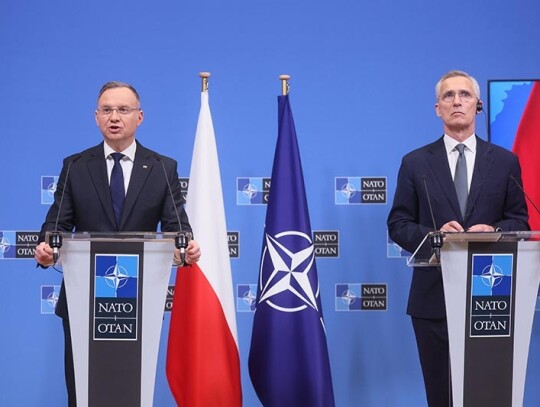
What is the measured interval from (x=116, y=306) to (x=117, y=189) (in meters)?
0.72

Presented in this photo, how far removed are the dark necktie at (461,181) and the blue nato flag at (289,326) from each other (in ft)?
2.70

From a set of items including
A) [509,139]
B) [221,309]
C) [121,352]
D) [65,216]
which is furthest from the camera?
[509,139]

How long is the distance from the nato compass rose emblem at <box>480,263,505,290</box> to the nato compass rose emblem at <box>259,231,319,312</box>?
1216 millimetres

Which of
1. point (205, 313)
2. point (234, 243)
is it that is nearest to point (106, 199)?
point (205, 313)

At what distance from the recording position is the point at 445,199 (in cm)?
320

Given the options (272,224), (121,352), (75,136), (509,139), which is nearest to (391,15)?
(509,139)

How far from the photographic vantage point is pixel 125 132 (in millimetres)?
3195

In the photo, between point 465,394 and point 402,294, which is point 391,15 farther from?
point 465,394

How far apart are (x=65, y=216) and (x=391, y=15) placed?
2370 mm

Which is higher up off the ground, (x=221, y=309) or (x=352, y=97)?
(x=352, y=97)

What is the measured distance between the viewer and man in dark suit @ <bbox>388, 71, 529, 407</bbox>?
10.3 feet

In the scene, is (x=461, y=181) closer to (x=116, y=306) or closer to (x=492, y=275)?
(x=492, y=275)

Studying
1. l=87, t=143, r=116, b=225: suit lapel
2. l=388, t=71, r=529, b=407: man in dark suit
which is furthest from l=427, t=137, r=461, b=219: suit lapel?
l=87, t=143, r=116, b=225: suit lapel

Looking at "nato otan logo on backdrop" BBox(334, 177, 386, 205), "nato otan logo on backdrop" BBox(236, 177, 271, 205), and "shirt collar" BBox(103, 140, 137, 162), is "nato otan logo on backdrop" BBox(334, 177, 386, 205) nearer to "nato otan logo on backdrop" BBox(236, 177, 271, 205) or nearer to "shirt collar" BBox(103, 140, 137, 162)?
"nato otan logo on backdrop" BBox(236, 177, 271, 205)
